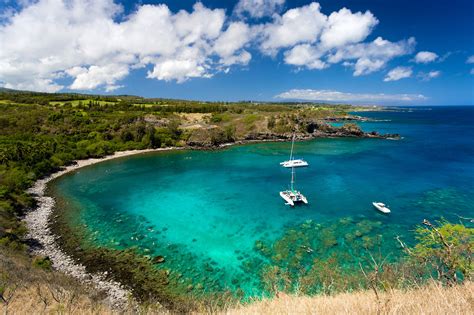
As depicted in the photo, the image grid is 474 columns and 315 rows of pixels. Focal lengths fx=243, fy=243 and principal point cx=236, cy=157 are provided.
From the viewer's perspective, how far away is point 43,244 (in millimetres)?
20922

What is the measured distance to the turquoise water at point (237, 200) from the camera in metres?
21.3

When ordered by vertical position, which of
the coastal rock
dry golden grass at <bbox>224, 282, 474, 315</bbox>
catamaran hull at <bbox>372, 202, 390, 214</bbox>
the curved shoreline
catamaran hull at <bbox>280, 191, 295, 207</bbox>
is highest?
dry golden grass at <bbox>224, 282, 474, 315</bbox>

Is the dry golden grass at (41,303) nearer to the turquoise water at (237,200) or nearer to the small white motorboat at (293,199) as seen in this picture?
the turquoise water at (237,200)

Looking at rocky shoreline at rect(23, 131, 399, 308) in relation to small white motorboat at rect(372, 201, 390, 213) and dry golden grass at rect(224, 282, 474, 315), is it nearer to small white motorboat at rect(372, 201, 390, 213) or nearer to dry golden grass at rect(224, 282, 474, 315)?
dry golden grass at rect(224, 282, 474, 315)

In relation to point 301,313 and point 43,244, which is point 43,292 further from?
point 43,244

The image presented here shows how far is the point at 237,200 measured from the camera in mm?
32812

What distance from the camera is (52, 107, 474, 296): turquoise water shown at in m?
21.3

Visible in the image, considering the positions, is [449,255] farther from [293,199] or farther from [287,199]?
[287,199]

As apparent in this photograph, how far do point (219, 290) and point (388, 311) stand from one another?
14606 millimetres

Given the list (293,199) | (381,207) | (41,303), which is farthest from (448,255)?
(381,207)

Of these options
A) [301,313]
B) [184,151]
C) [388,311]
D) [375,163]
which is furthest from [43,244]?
[375,163]

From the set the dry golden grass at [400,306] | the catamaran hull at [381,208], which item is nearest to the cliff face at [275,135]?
the catamaran hull at [381,208]

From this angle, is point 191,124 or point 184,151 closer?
point 184,151

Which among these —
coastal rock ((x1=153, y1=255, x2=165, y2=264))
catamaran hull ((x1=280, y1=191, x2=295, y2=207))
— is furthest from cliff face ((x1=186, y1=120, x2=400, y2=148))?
coastal rock ((x1=153, y1=255, x2=165, y2=264))
